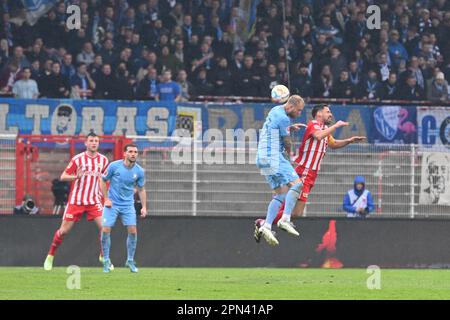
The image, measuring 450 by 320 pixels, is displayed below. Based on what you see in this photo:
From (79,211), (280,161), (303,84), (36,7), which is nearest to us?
(280,161)

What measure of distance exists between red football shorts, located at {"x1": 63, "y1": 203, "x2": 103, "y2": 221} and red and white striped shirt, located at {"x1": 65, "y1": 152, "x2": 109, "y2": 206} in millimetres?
71

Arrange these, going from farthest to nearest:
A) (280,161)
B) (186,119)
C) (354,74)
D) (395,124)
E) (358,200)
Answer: (354,74) → (395,124) → (186,119) → (358,200) → (280,161)


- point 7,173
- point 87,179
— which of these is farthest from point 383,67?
point 87,179

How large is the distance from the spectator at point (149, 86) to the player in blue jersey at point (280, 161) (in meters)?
8.60

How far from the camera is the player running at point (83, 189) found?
2184cm

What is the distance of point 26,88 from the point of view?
26.3 meters

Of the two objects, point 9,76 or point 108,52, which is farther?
point 108,52

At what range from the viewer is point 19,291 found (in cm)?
1592

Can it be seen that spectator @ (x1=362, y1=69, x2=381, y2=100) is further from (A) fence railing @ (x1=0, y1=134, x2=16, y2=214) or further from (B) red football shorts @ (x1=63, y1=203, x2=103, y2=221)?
(B) red football shorts @ (x1=63, y1=203, x2=103, y2=221)

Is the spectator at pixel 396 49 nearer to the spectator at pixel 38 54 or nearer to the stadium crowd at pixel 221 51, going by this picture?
the stadium crowd at pixel 221 51

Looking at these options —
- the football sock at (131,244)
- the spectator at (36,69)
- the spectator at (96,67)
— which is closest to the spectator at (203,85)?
the spectator at (96,67)

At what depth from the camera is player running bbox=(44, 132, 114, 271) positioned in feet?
71.7

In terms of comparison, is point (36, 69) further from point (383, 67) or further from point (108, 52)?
point (383, 67)

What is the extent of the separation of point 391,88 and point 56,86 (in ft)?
25.5
